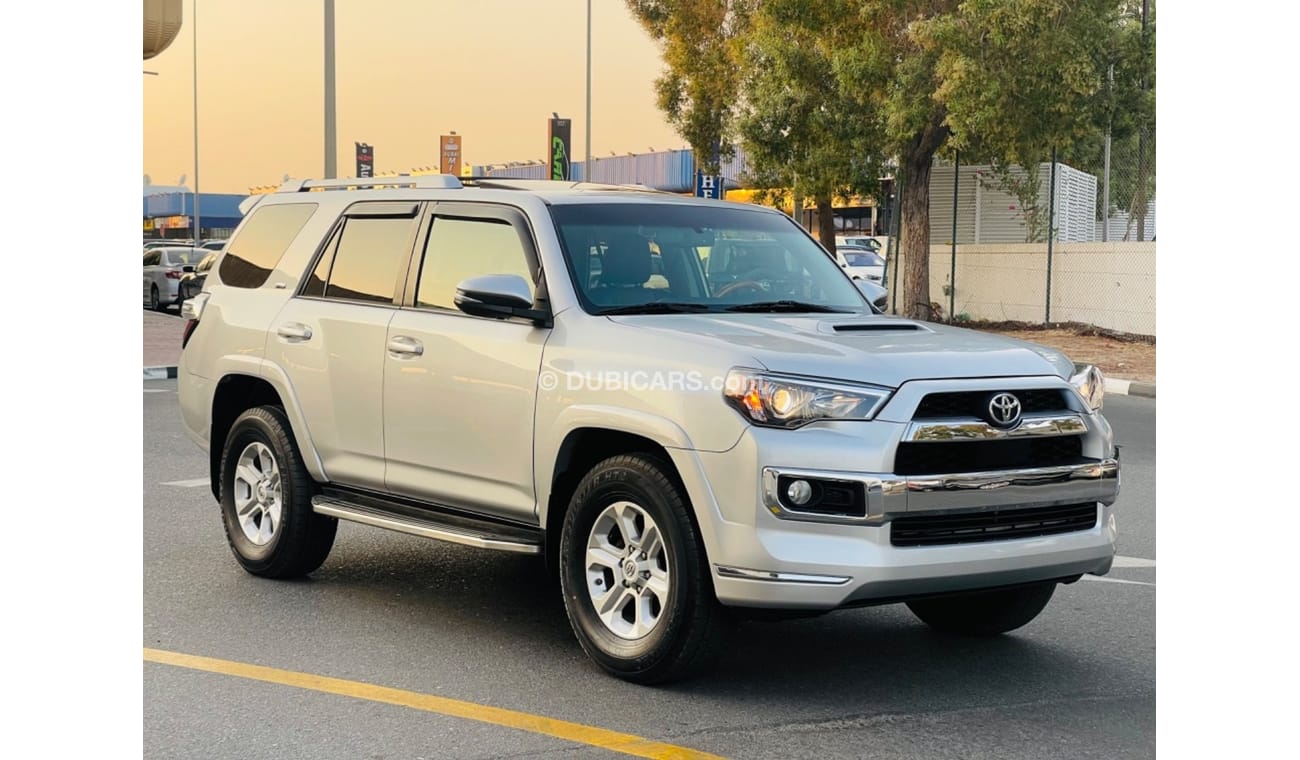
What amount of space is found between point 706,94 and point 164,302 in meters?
14.5

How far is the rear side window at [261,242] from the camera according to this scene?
799 centimetres

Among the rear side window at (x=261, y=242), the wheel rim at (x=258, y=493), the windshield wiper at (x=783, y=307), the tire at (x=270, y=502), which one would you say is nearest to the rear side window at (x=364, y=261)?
the rear side window at (x=261, y=242)

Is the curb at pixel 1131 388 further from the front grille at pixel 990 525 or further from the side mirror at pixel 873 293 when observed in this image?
the front grille at pixel 990 525

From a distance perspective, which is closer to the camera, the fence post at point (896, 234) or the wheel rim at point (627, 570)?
the wheel rim at point (627, 570)

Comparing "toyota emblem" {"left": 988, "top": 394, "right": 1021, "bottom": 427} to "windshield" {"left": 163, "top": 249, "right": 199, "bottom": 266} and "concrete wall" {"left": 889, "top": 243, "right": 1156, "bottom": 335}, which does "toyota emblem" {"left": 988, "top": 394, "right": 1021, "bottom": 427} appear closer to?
"concrete wall" {"left": 889, "top": 243, "right": 1156, "bottom": 335}

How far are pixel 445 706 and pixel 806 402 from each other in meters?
1.67

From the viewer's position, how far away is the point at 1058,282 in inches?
1129

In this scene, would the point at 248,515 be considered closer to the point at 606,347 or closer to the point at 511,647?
the point at 511,647

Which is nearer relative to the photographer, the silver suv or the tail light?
the silver suv

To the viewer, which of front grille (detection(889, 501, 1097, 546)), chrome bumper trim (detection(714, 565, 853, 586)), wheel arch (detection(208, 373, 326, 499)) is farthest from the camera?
wheel arch (detection(208, 373, 326, 499))

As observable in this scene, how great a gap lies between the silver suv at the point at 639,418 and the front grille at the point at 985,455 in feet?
0.04

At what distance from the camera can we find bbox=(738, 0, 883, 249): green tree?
2945cm

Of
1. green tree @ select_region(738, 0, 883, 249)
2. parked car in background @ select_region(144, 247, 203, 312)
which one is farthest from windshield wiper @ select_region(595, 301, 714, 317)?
parked car in background @ select_region(144, 247, 203, 312)

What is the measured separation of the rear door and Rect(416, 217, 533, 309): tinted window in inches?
6.8
